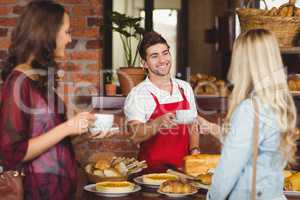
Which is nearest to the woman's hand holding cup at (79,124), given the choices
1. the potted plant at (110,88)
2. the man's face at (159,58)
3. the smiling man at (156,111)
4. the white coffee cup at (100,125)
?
the white coffee cup at (100,125)

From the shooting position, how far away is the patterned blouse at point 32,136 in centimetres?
195

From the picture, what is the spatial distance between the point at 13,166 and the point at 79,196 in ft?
1.20

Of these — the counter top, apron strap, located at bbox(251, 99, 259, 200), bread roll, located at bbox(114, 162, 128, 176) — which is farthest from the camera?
bread roll, located at bbox(114, 162, 128, 176)

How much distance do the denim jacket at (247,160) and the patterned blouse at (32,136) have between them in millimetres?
570

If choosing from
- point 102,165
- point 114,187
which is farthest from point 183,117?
point 114,187

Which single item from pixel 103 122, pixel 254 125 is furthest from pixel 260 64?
pixel 103 122

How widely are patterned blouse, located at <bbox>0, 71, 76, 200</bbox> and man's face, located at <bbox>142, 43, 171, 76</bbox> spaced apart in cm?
116

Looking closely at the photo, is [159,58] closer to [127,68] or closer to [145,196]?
[127,68]

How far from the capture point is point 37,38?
2.02m

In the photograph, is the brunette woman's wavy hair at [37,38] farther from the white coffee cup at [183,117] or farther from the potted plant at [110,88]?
the potted plant at [110,88]

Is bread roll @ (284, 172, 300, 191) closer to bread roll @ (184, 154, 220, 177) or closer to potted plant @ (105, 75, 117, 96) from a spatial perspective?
bread roll @ (184, 154, 220, 177)

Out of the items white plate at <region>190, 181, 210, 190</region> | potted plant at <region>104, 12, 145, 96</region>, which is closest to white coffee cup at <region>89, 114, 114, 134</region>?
white plate at <region>190, 181, 210, 190</region>

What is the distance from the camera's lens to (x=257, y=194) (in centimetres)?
183

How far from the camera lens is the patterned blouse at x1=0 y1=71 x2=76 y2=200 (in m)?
1.95
